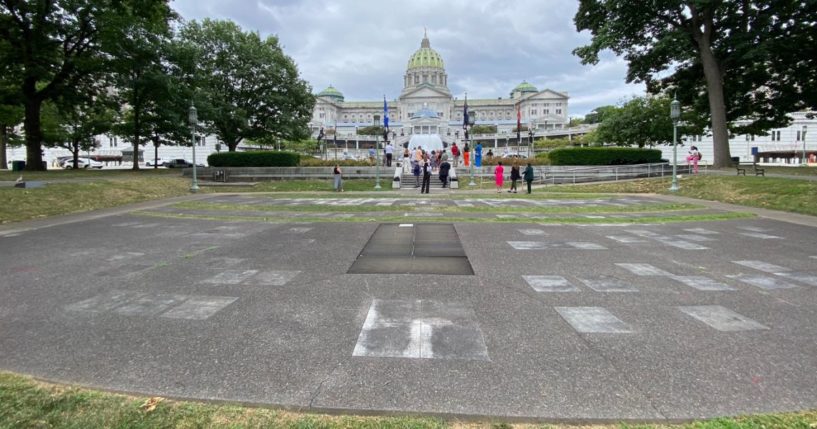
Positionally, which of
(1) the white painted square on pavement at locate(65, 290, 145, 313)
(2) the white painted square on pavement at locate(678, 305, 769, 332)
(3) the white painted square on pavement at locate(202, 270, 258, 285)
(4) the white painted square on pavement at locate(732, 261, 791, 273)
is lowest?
(2) the white painted square on pavement at locate(678, 305, 769, 332)

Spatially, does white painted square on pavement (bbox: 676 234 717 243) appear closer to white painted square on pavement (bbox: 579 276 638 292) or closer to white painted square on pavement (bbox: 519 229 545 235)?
white painted square on pavement (bbox: 519 229 545 235)

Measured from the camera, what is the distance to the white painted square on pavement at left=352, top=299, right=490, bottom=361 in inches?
165

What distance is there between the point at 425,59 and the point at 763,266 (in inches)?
6797

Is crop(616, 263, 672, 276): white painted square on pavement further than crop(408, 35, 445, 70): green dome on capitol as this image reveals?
No

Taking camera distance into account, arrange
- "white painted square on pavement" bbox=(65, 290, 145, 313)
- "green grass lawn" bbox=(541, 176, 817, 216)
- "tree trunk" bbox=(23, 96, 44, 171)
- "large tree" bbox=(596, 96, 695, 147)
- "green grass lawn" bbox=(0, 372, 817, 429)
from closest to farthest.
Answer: "green grass lawn" bbox=(0, 372, 817, 429), "white painted square on pavement" bbox=(65, 290, 145, 313), "green grass lawn" bbox=(541, 176, 817, 216), "tree trunk" bbox=(23, 96, 44, 171), "large tree" bbox=(596, 96, 695, 147)

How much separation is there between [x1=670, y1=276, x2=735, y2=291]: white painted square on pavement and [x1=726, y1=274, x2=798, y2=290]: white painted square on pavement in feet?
1.53

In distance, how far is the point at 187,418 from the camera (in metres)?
3.10

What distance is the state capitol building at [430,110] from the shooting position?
12850cm

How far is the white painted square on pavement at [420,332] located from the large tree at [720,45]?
1248 inches

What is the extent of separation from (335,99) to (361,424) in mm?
191406

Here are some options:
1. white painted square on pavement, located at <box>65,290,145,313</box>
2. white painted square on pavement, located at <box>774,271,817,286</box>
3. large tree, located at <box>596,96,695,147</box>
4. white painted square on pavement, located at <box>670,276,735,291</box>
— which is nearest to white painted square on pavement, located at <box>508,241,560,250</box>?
white painted square on pavement, located at <box>670,276,735,291</box>

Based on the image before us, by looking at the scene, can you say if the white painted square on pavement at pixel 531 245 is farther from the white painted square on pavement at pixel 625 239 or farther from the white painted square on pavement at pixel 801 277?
the white painted square on pavement at pixel 801 277

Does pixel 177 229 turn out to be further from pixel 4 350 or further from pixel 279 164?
pixel 279 164

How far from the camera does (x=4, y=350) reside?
427 cm
